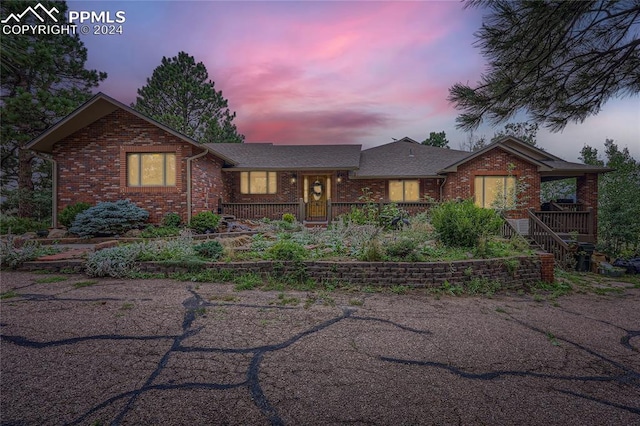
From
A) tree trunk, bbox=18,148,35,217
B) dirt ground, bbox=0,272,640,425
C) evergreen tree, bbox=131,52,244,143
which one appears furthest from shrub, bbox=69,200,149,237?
evergreen tree, bbox=131,52,244,143

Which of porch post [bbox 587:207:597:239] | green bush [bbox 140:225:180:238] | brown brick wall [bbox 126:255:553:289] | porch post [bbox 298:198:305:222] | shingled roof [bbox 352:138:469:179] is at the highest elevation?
shingled roof [bbox 352:138:469:179]

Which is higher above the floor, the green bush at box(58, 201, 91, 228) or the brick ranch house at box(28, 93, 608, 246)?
the brick ranch house at box(28, 93, 608, 246)

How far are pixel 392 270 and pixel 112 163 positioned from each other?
41.3ft

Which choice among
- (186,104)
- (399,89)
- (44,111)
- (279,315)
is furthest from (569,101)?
(186,104)

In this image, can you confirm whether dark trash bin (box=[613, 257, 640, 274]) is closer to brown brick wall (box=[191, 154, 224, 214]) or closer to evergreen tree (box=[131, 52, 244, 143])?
brown brick wall (box=[191, 154, 224, 214])

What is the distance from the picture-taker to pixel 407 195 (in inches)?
656

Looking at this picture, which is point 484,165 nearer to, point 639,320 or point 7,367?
point 639,320

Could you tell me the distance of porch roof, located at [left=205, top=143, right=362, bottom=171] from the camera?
52.8 feet

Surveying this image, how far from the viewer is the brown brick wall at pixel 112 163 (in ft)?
40.9

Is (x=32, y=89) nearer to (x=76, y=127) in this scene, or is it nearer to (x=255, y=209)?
(x=76, y=127)

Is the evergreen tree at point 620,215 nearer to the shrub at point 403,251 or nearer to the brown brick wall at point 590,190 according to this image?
the brown brick wall at point 590,190

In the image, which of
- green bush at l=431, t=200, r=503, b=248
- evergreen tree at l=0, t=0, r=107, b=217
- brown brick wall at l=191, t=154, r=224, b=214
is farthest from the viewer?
evergreen tree at l=0, t=0, r=107, b=217

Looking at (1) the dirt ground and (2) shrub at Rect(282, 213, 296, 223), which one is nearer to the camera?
(1) the dirt ground

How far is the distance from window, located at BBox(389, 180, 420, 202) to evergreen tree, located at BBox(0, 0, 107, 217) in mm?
18251
